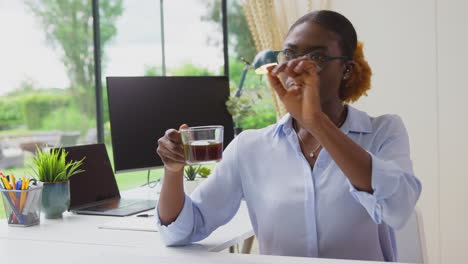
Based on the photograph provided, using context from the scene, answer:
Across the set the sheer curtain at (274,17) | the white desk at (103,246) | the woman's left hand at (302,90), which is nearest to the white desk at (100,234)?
the white desk at (103,246)

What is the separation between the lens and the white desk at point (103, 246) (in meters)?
1.48

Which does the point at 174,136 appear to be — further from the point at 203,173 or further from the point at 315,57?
the point at 203,173

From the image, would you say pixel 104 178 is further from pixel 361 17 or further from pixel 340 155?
pixel 361 17

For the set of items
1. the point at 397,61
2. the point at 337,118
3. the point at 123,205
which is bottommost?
the point at 123,205

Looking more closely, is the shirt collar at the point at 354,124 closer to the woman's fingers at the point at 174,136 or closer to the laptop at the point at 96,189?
the woman's fingers at the point at 174,136

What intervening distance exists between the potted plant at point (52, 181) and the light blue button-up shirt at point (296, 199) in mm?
622

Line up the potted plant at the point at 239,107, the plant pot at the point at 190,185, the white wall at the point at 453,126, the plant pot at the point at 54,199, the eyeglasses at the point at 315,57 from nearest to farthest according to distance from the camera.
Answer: the eyeglasses at the point at 315,57, the plant pot at the point at 54,199, the plant pot at the point at 190,185, the potted plant at the point at 239,107, the white wall at the point at 453,126

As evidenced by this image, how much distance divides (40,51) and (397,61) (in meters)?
3.49

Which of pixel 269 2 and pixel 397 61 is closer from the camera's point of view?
pixel 397 61

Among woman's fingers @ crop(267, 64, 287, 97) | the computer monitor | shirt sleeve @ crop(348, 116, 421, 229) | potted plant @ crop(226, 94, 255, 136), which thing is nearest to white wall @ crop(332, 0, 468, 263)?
potted plant @ crop(226, 94, 255, 136)

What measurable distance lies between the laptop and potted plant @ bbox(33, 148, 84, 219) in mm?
115

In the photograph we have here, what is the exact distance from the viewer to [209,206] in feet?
5.62

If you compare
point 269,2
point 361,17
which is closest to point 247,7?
point 269,2

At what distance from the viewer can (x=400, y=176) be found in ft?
4.52
